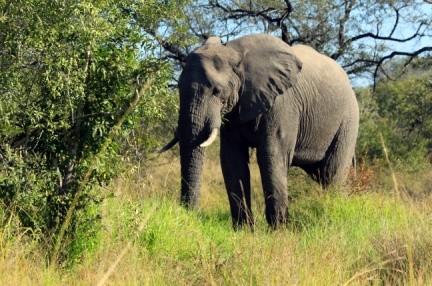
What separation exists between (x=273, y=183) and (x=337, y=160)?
2.06 metres

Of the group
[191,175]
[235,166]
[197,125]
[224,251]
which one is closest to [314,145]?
[235,166]

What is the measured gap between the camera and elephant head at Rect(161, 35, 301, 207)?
9.00 metres

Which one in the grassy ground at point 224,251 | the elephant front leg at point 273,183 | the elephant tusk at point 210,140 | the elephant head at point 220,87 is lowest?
the grassy ground at point 224,251

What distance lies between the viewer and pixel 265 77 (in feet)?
31.8

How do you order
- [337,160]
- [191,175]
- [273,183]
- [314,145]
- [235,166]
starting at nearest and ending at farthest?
[273,183]
[191,175]
[235,166]
[314,145]
[337,160]

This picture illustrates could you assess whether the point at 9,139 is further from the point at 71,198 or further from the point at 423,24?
the point at 423,24

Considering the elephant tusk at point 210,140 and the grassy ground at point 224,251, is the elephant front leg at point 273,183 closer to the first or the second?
the grassy ground at point 224,251

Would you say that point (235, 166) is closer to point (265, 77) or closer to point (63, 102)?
point (265, 77)

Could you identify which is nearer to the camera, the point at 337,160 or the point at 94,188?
the point at 94,188

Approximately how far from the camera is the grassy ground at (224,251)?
16.1 ft

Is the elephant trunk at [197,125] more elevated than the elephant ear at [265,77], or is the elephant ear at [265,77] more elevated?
the elephant ear at [265,77]

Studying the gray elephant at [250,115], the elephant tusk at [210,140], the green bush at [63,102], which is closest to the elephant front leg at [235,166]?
the gray elephant at [250,115]

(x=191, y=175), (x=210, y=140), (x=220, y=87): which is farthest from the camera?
(x=191, y=175)

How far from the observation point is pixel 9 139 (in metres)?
6.29
